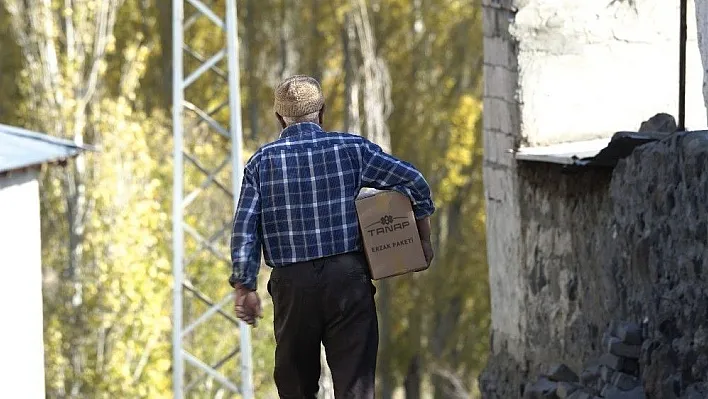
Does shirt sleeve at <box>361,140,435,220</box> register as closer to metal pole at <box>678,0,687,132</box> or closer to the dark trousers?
the dark trousers

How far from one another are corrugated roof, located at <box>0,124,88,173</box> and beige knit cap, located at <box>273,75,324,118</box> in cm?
297

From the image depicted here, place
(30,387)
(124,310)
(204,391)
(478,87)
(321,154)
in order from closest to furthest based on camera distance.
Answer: (321,154) < (30,387) < (124,310) < (204,391) < (478,87)

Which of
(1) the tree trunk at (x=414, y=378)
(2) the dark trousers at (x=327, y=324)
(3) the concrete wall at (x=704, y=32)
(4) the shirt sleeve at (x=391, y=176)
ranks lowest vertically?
(1) the tree trunk at (x=414, y=378)

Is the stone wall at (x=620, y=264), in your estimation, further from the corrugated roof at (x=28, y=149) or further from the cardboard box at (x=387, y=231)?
the corrugated roof at (x=28, y=149)

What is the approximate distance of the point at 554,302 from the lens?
793 cm

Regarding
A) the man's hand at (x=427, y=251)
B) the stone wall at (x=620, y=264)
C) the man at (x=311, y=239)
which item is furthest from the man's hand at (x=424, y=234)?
A: the stone wall at (x=620, y=264)

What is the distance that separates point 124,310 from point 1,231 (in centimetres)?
1171

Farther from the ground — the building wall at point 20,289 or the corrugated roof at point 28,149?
the corrugated roof at point 28,149

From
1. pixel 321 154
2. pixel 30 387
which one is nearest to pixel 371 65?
pixel 30 387

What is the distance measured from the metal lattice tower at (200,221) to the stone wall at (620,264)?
2.25 m

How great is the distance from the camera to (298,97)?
16.7 feet

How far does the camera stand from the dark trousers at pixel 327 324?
500 cm

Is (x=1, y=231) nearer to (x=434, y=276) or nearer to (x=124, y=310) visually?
(x=124, y=310)

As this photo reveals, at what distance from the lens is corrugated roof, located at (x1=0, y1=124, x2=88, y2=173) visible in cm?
796
